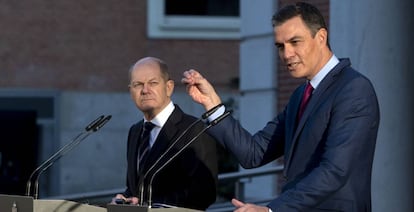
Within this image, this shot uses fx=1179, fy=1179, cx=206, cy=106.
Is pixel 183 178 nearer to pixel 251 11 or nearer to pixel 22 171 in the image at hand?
pixel 251 11

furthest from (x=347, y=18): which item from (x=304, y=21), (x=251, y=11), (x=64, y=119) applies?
(x=64, y=119)

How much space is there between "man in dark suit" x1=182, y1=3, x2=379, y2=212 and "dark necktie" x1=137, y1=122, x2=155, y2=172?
1242mm

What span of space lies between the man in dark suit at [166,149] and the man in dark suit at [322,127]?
3.27 ft

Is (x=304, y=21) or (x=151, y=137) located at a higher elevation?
(x=304, y=21)

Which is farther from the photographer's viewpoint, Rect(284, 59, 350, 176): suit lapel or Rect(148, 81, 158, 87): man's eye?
Rect(148, 81, 158, 87): man's eye

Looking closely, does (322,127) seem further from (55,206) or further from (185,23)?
(185,23)

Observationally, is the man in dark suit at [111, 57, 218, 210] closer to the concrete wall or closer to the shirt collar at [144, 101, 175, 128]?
the shirt collar at [144, 101, 175, 128]

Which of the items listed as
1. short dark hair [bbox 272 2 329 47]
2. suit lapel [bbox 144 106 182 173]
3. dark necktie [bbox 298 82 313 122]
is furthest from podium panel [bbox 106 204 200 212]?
suit lapel [bbox 144 106 182 173]

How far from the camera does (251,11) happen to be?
10797 millimetres

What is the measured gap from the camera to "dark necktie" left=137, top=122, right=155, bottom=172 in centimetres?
567

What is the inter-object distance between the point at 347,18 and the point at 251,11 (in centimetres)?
481

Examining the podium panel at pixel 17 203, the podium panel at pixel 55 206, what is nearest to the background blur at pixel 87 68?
the podium panel at pixel 17 203

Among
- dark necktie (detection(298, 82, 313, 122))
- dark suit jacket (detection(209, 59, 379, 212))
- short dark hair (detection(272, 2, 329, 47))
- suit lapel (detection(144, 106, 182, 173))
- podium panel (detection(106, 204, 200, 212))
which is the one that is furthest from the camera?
suit lapel (detection(144, 106, 182, 173))

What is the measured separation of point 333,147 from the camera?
167 inches
